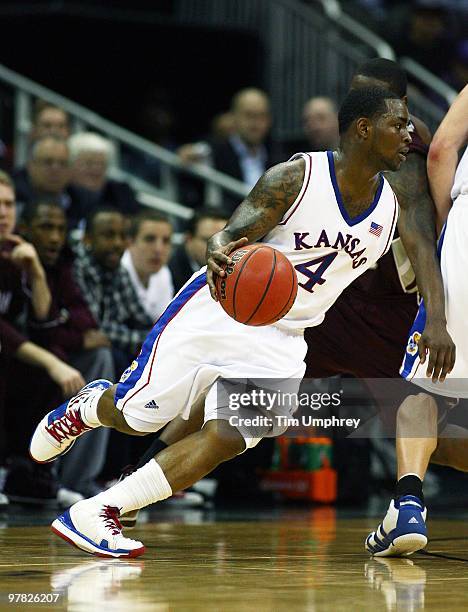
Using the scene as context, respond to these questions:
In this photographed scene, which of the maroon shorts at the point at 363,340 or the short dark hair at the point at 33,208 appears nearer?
the maroon shorts at the point at 363,340

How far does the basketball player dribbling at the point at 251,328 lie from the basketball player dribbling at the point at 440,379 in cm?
21

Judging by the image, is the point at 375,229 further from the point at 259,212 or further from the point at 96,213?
the point at 96,213

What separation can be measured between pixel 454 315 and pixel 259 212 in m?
0.90

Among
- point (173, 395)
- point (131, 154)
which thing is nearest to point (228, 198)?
point (131, 154)

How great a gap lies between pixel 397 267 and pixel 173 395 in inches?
55.3

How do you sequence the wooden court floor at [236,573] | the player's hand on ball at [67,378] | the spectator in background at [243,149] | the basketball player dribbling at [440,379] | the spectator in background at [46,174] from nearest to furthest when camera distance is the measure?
1. the wooden court floor at [236,573]
2. the basketball player dribbling at [440,379]
3. the player's hand on ball at [67,378]
4. the spectator in background at [46,174]
5. the spectator in background at [243,149]

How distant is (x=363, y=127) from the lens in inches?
183

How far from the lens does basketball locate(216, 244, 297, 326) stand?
164 inches

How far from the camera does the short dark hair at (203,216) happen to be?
8281 millimetres

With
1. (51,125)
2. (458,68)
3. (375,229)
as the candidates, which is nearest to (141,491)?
(375,229)

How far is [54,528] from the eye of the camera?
440 cm

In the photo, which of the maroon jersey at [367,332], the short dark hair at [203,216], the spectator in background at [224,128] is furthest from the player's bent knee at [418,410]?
the spectator in background at [224,128]

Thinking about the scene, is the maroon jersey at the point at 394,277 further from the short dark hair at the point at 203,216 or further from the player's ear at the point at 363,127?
the short dark hair at the point at 203,216

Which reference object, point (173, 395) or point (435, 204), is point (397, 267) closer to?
point (435, 204)
